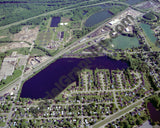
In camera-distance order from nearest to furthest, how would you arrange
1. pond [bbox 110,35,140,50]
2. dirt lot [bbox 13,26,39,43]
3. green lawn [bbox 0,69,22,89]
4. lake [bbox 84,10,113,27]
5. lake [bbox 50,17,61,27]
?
green lawn [bbox 0,69,22,89] → pond [bbox 110,35,140,50] → dirt lot [bbox 13,26,39,43] → lake [bbox 50,17,61,27] → lake [bbox 84,10,113,27]

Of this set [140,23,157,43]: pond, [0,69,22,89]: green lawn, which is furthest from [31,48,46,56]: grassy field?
[140,23,157,43]: pond

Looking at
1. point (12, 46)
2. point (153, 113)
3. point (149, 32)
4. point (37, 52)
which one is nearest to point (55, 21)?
point (37, 52)

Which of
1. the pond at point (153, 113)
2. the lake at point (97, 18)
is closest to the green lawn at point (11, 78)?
the lake at point (97, 18)

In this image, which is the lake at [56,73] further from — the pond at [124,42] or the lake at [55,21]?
the lake at [55,21]

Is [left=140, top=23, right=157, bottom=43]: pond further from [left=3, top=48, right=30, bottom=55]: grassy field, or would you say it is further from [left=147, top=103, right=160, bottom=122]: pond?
[left=3, top=48, right=30, bottom=55]: grassy field

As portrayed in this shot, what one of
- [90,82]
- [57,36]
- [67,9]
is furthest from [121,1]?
Answer: [90,82]

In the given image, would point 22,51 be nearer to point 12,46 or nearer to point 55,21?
point 12,46
